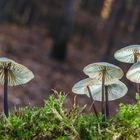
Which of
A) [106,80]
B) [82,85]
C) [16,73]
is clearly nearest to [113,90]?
[106,80]

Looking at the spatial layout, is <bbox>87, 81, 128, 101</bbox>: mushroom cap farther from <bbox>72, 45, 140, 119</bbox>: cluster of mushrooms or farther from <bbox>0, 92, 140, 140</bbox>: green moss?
<bbox>0, 92, 140, 140</bbox>: green moss

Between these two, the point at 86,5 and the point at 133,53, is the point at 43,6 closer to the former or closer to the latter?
the point at 86,5

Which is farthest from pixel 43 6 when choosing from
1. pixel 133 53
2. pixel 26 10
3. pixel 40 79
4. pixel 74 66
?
pixel 133 53

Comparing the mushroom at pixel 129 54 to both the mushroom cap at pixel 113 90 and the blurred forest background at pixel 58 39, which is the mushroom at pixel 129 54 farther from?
the blurred forest background at pixel 58 39

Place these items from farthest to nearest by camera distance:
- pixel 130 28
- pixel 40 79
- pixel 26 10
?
pixel 130 28 → pixel 26 10 → pixel 40 79

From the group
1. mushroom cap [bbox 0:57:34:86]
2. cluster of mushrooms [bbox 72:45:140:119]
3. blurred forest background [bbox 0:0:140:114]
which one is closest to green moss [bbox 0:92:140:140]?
cluster of mushrooms [bbox 72:45:140:119]

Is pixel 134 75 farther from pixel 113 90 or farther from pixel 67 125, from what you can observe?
pixel 67 125
